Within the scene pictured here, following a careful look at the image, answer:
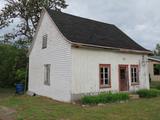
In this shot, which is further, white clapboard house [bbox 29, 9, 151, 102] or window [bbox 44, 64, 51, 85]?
window [bbox 44, 64, 51, 85]

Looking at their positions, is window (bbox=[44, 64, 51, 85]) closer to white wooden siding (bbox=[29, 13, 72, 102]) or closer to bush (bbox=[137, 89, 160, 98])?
white wooden siding (bbox=[29, 13, 72, 102])

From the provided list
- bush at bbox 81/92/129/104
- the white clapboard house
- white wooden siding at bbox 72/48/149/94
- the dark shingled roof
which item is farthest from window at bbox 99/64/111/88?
bush at bbox 81/92/129/104

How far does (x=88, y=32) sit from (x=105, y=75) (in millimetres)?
3745

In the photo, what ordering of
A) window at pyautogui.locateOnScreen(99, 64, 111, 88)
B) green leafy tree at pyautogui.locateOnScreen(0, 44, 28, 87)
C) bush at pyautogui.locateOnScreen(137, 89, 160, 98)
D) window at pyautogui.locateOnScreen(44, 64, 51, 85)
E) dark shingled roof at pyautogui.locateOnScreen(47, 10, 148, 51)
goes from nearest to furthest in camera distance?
dark shingled roof at pyautogui.locateOnScreen(47, 10, 148, 51) < window at pyautogui.locateOnScreen(99, 64, 111, 88) < bush at pyautogui.locateOnScreen(137, 89, 160, 98) < window at pyautogui.locateOnScreen(44, 64, 51, 85) < green leafy tree at pyautogui.locateOnScreen(0, 44, 28, 87)

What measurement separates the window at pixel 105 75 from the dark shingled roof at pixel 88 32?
1.63 metres

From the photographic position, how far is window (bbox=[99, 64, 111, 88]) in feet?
50.7

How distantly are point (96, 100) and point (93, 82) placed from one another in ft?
7.44

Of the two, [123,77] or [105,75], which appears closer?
[105,75]

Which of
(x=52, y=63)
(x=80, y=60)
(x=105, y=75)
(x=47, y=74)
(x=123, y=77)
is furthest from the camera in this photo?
(x=123, y=77)

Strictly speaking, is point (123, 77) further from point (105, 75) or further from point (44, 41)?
point (44, 41)

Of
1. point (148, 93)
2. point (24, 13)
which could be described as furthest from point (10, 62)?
point (148, 93)

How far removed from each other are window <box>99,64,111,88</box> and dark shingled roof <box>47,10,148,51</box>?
5.33ft

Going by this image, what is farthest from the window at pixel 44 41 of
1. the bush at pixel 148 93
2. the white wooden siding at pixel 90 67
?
the bush at pixel 148 93

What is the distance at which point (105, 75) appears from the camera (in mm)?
15789
